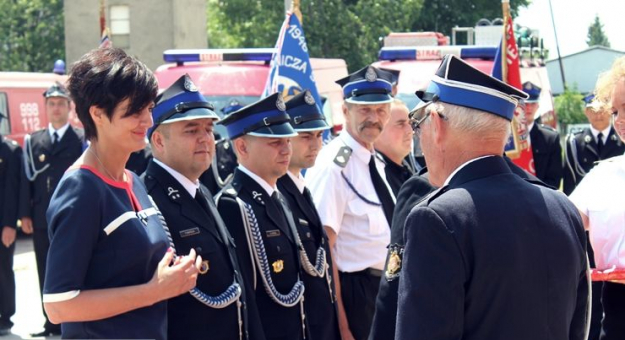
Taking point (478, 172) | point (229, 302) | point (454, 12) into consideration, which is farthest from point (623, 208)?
point (454, 12)

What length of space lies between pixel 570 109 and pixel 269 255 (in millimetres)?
37725

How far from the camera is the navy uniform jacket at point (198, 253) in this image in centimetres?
390

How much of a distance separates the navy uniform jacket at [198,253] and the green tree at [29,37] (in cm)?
3670

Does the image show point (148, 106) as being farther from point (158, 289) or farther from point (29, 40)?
point (29, 40)

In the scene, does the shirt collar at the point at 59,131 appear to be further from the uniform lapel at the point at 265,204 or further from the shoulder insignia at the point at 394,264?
the shoulder insignia at the point at 394,264

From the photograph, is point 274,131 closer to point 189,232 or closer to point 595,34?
point 189,232

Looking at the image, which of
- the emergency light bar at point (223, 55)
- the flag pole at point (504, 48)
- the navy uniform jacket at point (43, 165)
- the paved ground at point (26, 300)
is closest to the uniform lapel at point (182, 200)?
the paved ground at point (26, 300)

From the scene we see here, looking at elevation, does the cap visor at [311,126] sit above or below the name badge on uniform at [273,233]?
above

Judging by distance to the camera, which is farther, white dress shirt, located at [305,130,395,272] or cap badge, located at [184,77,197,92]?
white dress shirt, located at [305,130,395,272]

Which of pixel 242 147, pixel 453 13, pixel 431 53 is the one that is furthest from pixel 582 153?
pixel 453 13

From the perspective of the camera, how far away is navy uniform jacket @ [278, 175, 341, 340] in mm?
4637

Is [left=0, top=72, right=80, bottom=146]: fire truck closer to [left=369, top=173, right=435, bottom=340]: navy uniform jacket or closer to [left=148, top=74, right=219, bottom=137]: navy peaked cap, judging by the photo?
[left=148, top=74, right=219, bottom=137]: navy peaked cap

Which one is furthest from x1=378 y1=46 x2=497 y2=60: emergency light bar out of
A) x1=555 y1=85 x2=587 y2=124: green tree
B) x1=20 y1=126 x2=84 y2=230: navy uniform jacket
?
x1=555 y1=85 x2=587 y2=124: green tree

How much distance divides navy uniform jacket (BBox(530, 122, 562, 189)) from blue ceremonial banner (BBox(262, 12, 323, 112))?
8.51 ft
